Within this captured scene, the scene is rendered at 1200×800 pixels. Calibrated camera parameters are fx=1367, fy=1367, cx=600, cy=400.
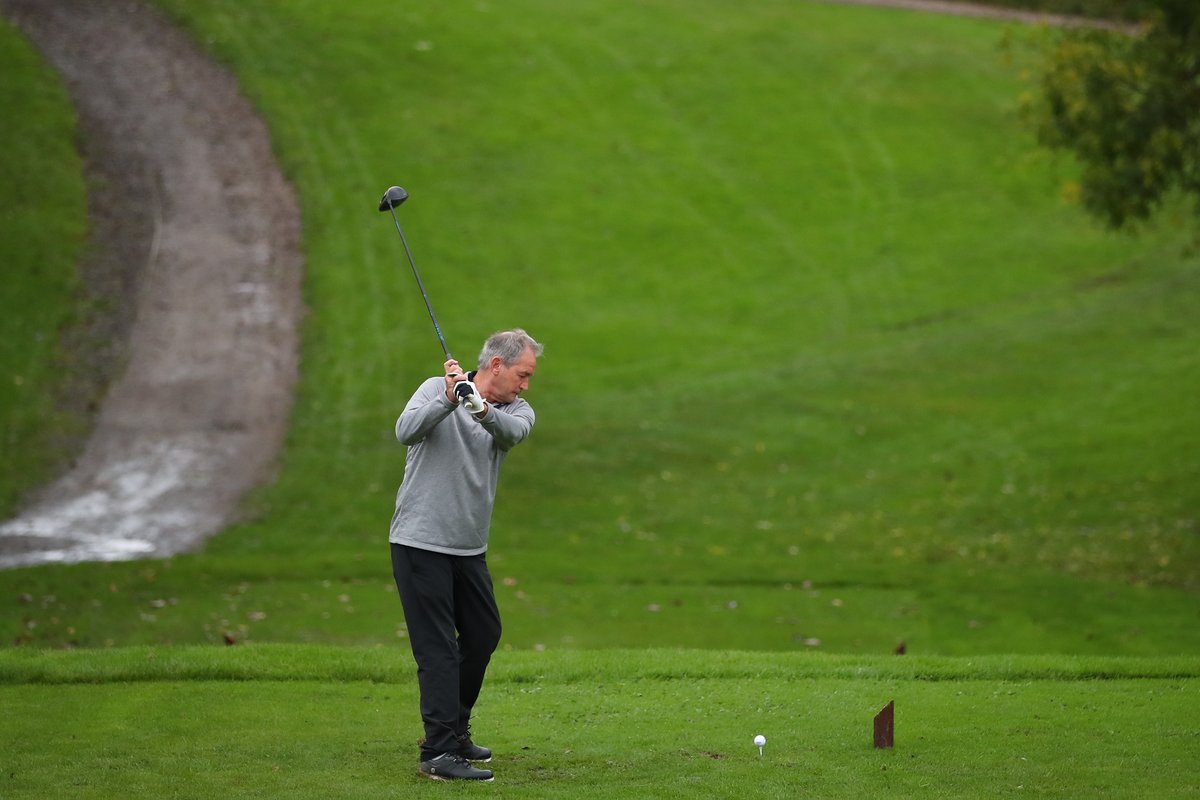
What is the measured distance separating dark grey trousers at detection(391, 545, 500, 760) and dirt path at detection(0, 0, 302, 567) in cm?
1138

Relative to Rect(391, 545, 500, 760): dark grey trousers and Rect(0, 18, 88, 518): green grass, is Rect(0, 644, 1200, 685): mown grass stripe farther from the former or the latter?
Rect(0, 18, 88, 518): green grass

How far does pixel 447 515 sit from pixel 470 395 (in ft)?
2.40

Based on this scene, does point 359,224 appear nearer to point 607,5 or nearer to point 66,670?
point 607,5

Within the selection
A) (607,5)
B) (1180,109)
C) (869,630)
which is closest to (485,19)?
(607,5)

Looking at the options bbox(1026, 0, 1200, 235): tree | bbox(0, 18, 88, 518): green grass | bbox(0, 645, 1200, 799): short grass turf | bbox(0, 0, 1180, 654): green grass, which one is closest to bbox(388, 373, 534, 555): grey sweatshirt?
bbox(0, 645, 1200, 799): short grass turf

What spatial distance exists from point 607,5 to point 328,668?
31.6 metres

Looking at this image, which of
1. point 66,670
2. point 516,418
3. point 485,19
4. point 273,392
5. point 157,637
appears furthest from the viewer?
point 485,19

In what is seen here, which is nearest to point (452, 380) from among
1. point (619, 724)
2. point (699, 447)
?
point (619, 724)

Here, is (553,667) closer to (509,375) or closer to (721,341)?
(509,375)

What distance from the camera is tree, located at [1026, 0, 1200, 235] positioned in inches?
699

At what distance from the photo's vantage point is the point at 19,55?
3159 centimetres

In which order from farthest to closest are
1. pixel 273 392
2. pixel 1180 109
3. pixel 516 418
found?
pixel 273 392 < pixel 1180 109 < pixel 516 418

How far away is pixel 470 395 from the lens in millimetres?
6879

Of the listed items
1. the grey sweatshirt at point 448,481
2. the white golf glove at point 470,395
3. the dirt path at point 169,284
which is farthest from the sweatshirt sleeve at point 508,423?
the dirt path at point 169,284
